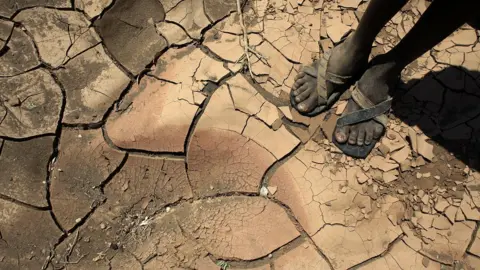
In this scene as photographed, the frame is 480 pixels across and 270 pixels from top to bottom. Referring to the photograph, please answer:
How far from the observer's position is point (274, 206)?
7.45 feet

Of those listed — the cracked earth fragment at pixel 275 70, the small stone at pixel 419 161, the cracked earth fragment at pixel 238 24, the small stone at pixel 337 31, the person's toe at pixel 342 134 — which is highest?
the small stone at pixel 337 31

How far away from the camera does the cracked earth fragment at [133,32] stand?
2541 mm

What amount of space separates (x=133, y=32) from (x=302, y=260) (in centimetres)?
159

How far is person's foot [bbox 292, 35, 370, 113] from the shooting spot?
86.7 inches

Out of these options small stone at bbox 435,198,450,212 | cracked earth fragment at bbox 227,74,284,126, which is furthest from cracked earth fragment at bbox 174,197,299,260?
small stone at bbox 435,198,450,212

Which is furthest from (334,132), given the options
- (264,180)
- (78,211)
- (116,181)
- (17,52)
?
(17,52)

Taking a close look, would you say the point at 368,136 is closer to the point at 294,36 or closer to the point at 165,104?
the point at 294,36

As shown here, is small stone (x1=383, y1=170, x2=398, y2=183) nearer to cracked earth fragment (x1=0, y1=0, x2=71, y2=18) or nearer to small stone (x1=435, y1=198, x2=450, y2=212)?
small stone (x1=435, y1=198, x2=450, y2=212)

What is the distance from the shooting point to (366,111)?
2.33 metres

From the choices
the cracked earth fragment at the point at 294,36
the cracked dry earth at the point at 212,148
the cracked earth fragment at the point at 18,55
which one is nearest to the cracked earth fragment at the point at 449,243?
the cracked dry earth at the point at 212,148

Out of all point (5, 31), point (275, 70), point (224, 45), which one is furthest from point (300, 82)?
point (5, 31)

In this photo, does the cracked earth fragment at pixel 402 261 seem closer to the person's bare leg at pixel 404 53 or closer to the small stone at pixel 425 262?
the small stone at pixel 425 262

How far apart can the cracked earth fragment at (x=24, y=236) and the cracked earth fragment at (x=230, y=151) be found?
2.53 ft

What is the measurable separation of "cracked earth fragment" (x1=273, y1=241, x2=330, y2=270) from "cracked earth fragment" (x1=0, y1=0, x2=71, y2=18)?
190 centimetres
